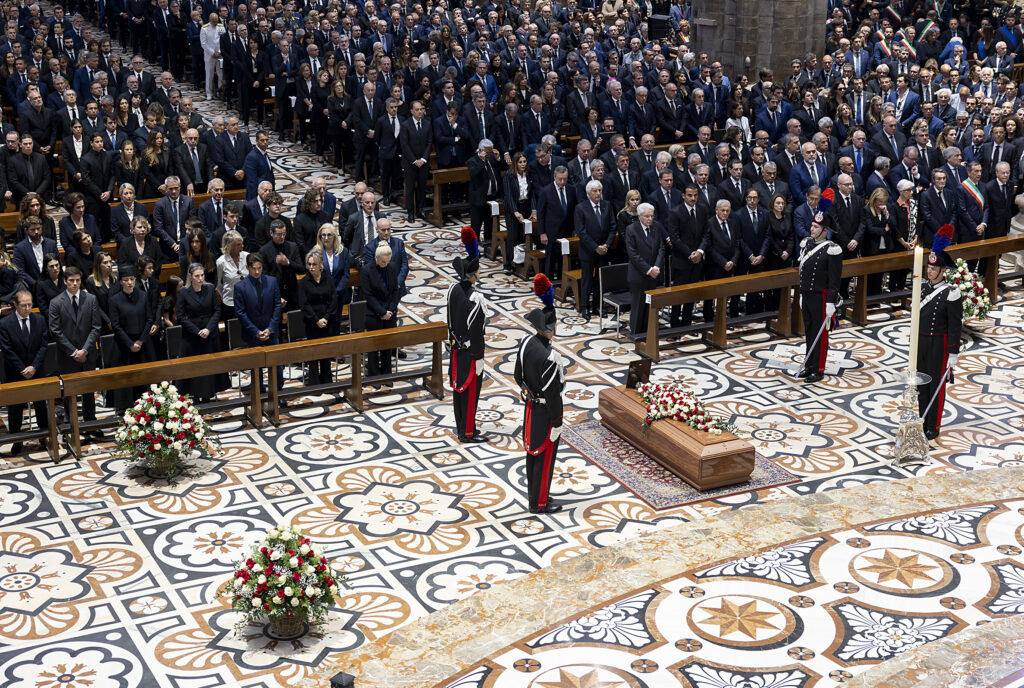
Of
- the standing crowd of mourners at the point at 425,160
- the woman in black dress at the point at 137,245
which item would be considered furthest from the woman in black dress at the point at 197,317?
Answer: the woman in black dress at the point at 137,245

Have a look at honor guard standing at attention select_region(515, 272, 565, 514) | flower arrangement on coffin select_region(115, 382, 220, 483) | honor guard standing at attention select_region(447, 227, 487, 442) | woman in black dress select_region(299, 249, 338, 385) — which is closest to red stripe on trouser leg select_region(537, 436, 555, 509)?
honor guard standing at attention select_region(515, 272, 565, 514)

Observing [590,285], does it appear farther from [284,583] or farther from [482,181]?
[284,583]

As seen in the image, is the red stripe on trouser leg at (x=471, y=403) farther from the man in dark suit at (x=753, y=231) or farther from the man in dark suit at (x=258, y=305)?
the man in dark suit at (x=753, y=231)

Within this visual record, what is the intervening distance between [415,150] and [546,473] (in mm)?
7699

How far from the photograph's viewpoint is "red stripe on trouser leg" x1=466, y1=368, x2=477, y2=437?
35.3ft

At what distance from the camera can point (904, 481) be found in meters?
10.2

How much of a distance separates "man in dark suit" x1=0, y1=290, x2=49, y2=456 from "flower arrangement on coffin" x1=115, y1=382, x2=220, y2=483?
41.9 inches

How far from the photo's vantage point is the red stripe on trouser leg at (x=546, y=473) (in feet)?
31.4

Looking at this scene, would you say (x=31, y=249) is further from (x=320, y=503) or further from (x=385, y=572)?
(x=385, y=572)

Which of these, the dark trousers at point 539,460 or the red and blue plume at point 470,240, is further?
the red and blue plume at point 470,240

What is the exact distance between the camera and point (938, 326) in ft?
35.5

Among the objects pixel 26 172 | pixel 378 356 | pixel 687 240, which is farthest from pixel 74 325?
pixel 687 240

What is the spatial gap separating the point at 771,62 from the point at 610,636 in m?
15.7

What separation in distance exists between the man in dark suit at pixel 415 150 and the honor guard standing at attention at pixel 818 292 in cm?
578
